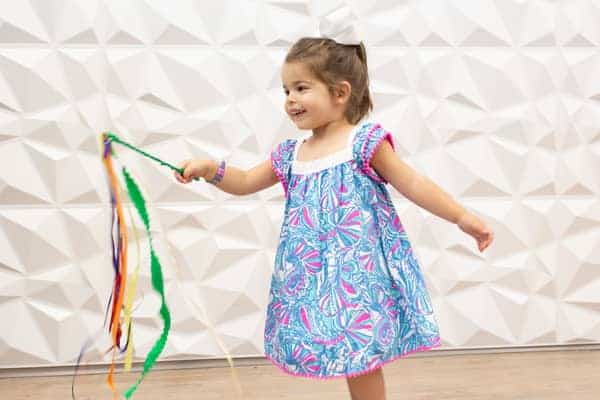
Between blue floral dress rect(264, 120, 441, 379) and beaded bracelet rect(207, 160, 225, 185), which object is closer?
blue floral dress rect(264, 120, 441, 379)

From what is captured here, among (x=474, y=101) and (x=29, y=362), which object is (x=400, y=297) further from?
(x=29, y=362)

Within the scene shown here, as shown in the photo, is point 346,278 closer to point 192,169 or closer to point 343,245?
point 343,245

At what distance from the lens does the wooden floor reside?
1.91m

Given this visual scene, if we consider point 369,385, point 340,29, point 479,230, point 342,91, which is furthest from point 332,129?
point 369,385

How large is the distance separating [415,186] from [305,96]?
9.4 inches

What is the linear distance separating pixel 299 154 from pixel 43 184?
92cm

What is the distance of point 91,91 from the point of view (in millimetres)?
2068

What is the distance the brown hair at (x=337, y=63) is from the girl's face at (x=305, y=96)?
0.4 inches

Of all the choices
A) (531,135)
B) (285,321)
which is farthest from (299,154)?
(531,135)

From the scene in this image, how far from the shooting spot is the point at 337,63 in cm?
137

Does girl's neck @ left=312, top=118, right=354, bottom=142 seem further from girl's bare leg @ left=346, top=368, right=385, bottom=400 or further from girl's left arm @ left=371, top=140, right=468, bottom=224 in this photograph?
girl's bare leg @ left=346, top=368, right=385, bottom=400

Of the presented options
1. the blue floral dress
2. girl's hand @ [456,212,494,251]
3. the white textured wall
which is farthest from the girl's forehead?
the white textured wall

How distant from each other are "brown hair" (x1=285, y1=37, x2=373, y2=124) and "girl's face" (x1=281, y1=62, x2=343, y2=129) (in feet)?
0.04

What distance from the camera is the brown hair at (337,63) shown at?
135cm
